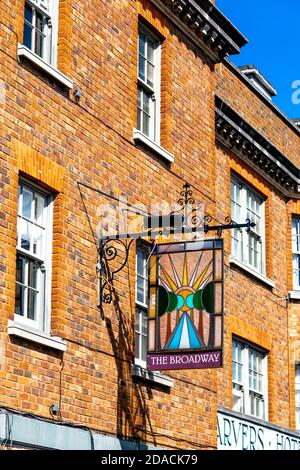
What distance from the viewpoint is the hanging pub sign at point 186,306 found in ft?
49.6

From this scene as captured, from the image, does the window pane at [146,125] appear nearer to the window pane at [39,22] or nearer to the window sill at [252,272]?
the window pane at [39,22]

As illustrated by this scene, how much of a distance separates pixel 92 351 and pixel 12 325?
2095 millimetres

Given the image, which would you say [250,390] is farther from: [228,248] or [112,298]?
[112,298]

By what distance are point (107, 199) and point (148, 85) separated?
9.26ft

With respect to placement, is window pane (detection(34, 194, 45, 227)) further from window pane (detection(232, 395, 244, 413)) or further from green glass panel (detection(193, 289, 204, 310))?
window pane (detection(232, 395, 244, 413))

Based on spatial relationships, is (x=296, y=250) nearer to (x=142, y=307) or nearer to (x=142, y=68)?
(x=142, y=68)

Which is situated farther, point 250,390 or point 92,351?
point 250,390

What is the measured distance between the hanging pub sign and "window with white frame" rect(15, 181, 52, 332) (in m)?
1.67

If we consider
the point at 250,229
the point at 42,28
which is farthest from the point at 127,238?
the point at 250,229

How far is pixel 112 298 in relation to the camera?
16.1 meters

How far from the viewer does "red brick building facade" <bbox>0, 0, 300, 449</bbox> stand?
46.4 ft

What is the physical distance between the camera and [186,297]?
15539 millimetres

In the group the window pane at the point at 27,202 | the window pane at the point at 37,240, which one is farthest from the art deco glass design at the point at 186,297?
the window pane at the point at 27,202
